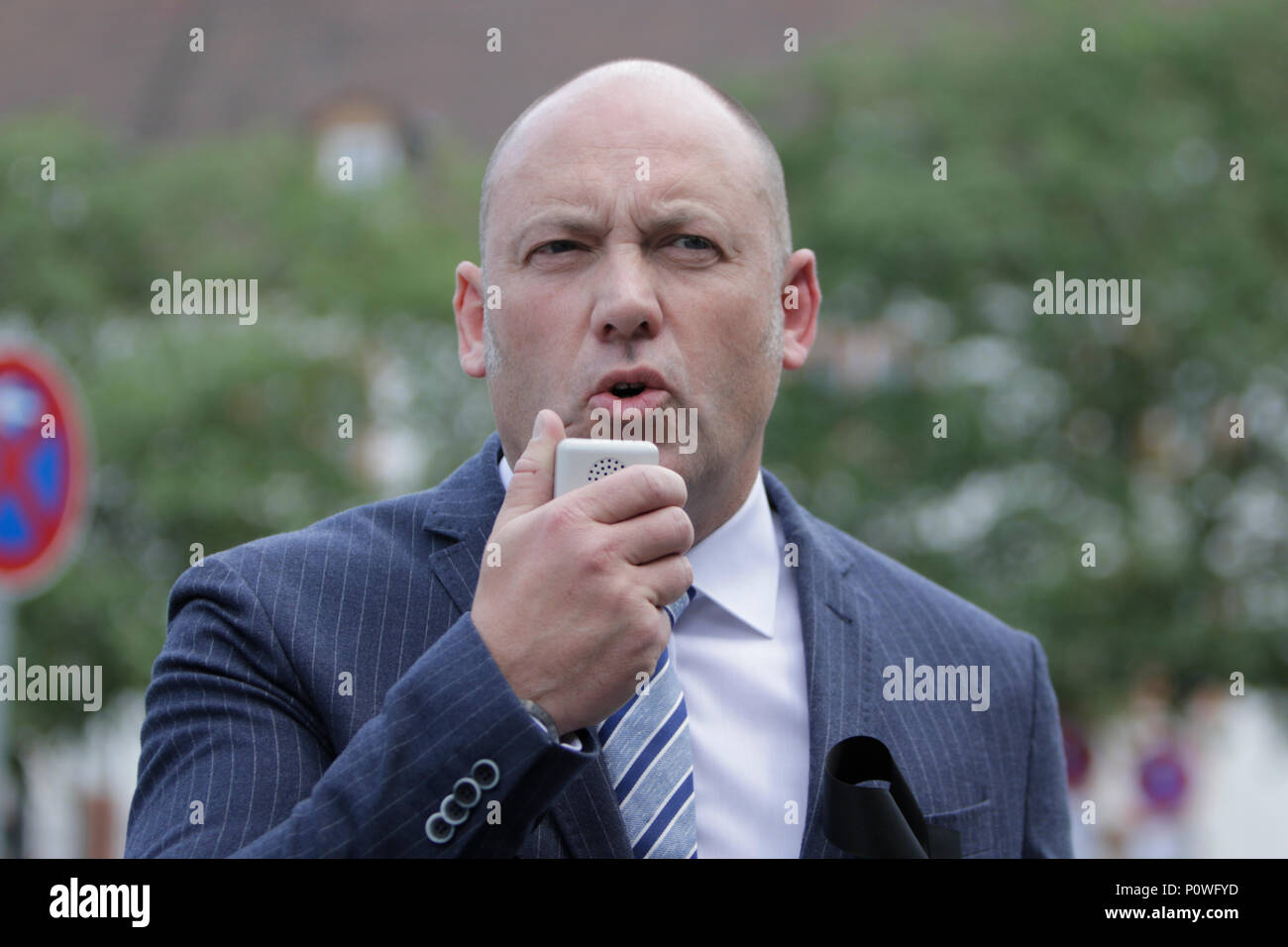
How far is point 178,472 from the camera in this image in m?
16.2

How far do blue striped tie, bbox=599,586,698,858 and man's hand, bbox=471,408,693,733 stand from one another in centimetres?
44

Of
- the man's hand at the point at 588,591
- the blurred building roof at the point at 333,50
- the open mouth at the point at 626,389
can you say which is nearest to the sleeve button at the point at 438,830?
the man's hand at the point at 588,591

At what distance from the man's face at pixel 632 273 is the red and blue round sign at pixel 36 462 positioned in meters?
4.33

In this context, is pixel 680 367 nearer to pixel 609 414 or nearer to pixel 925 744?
pixel 609 414

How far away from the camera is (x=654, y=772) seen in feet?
8.64

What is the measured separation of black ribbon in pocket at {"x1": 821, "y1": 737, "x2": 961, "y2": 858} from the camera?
90.0 inches

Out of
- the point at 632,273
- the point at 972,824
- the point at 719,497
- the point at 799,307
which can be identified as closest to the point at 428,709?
the point at 632,273

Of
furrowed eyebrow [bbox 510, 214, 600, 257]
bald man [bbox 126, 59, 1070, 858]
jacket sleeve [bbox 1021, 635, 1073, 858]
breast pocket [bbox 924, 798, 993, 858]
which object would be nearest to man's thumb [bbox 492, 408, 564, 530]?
bald man [bbox 126, 59, 1070, 858]

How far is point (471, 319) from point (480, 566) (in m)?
0.47

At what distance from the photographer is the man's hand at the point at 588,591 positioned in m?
2.10

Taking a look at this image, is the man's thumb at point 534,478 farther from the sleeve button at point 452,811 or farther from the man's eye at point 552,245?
the man's eye at point 552,245

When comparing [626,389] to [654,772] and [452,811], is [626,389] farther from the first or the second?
[452,811]

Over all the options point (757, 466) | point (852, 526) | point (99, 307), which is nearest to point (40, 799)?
point (99, 307)

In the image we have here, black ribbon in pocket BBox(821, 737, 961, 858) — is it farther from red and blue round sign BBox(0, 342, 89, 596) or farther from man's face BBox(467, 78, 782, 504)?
red and blue round sign BBox(0, 342, 89, 596)
